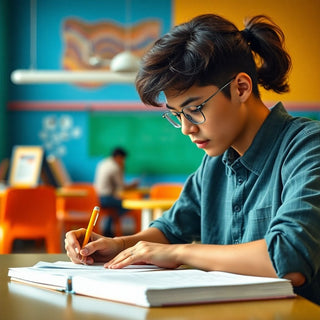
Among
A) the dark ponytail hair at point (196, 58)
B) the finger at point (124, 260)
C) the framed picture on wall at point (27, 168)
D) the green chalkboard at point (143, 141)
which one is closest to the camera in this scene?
the finger at point (124, 260)

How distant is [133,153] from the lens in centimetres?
912

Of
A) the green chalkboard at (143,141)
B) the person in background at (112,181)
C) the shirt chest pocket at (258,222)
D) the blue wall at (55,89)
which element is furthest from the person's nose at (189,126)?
the blue wall at (55,89)

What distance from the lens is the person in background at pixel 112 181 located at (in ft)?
27.2

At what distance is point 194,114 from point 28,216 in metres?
3.74

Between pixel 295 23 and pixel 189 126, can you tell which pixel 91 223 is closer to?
pixel 189 126

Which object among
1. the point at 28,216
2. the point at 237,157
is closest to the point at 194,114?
the point at 237,157

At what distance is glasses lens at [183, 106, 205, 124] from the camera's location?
149cm

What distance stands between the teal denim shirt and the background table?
0.17m

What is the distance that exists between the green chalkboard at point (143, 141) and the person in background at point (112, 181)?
0.51 m

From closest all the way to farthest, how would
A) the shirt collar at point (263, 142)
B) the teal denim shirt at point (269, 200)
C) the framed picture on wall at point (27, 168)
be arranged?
the teal denim shirt at point (269, 200), the shirt collar at point (263, 142), the framed picture on wall at point (27, 168)

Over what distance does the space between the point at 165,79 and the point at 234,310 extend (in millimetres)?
615

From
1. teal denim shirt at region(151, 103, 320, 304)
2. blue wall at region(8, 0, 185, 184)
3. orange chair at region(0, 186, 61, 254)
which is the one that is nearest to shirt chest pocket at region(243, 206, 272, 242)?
teal denim shirt at region(151, 103, 320, 304)

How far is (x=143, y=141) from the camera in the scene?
9.10 metres

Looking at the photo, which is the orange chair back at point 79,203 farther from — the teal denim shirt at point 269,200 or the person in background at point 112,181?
the teal denim shirt at point 269,200
